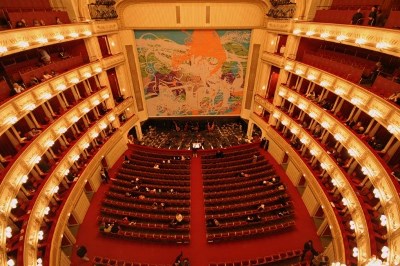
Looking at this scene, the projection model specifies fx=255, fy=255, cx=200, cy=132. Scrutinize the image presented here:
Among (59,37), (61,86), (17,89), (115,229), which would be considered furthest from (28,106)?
(115,229)

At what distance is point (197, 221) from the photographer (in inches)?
545

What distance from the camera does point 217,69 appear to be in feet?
62.4

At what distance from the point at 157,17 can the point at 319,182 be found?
46.4 feet

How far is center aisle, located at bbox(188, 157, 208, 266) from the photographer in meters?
12.3

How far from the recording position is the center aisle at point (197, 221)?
12.3 meters

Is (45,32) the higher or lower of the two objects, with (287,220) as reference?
higher

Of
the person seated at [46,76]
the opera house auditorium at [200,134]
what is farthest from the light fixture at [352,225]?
the person seated at [46,76]

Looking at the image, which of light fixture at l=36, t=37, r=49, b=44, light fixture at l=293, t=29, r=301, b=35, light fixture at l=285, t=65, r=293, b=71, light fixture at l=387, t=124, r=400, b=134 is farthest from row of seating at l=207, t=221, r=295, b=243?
light fixture at l=36, t=37, r=49, b=44

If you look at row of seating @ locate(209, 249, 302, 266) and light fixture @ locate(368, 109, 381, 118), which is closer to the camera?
light fixture @ locate(368, 109, 381, 118)

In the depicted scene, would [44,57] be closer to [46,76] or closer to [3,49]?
[46,76]

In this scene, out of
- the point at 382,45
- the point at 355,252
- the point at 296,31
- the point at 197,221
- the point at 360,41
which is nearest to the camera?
the point at 382,45

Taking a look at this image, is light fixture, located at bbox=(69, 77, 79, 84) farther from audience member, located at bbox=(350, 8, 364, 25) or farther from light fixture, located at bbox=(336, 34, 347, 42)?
audience member, located at bbox=(350, 8, 364, 25)

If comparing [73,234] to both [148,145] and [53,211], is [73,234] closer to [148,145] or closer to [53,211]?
[53,211]

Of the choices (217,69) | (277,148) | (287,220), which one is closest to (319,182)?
(287,220)
